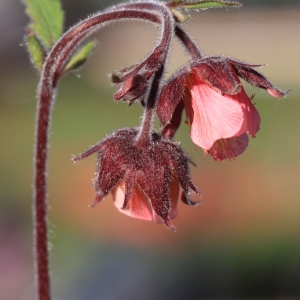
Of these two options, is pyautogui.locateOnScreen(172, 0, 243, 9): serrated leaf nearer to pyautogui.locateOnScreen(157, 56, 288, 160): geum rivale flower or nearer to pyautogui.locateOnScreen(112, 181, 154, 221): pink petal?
pyautogui.locateOnScreen(157, 56, 288, 160): geum rivale flower

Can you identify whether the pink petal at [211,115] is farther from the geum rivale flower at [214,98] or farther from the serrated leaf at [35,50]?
the serrated leaf at [35,50]

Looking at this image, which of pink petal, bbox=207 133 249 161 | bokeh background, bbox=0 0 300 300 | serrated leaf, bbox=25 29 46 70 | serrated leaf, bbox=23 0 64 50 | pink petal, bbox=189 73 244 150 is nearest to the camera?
pink petal, bbox=189 73 244 150

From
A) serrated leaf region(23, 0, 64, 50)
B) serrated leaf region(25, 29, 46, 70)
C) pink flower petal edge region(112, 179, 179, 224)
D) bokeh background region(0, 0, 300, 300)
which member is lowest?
bokeh background region(0, 0, 300, 300)

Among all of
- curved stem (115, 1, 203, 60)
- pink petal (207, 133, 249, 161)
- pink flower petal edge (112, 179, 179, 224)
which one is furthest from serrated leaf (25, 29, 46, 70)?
pink petal (207, 133, 249, 161)

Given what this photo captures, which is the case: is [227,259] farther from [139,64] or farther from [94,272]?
[139,64]

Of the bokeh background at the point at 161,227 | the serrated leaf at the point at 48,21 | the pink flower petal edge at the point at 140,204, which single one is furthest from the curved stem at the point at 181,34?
the bokeh background at the point at 161,227

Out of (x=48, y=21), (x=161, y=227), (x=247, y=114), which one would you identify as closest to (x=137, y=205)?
(x=247, y=114)

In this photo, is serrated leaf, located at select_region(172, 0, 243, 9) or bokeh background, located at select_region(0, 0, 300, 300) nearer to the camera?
serrated leaf, located at select_region(172, 0, 243, 9)

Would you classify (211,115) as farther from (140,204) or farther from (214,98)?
(140,204)

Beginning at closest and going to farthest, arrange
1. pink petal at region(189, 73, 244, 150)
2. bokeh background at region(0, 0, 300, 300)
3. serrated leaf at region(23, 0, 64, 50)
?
pink petal at region(189, 73, 244, 150) < serrated leaf at region(23, 0, 64, 50) < bokeh background at region(0, 0, 300, 300)
